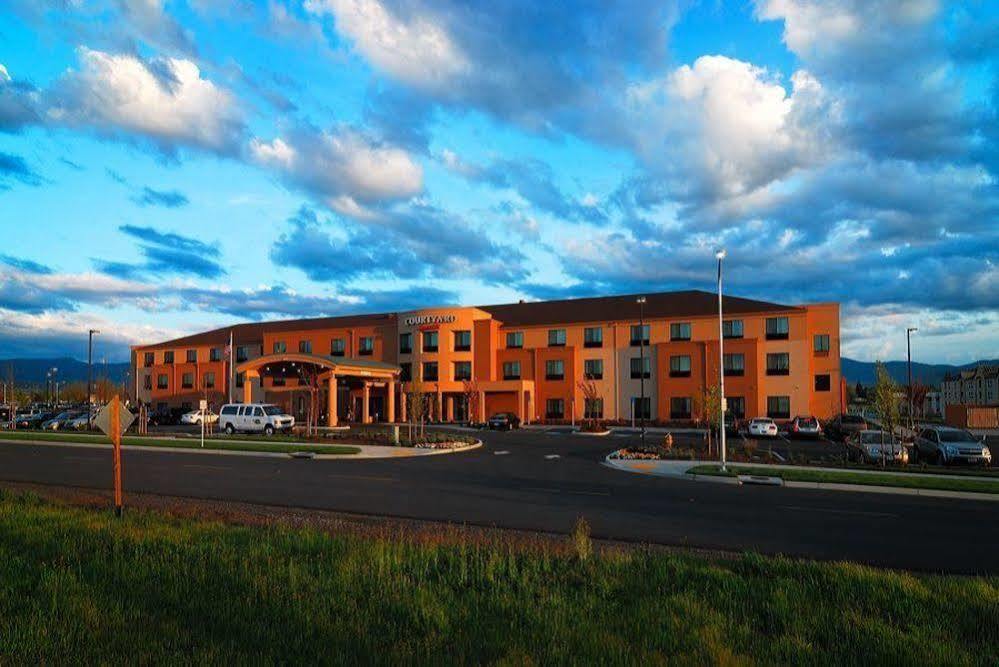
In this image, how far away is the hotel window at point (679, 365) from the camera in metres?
58.3

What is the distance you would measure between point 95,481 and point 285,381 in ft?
155

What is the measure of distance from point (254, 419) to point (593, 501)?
109 ft

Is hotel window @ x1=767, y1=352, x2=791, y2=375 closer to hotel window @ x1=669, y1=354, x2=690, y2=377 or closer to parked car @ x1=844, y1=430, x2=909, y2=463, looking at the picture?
hotel window @ x1=669, y1=354, x2=690, y2=377

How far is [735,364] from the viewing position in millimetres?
57062

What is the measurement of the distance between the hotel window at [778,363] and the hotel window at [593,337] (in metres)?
13.4

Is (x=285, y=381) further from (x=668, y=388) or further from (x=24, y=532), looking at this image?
(x=24, y=532)

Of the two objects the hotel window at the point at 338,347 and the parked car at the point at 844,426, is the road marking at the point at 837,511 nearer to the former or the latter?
the parked car at the point at 844,426

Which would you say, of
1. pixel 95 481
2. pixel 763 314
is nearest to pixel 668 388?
pixel 763 314

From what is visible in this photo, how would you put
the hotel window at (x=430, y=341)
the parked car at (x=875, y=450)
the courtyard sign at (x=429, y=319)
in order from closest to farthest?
the parked car at (x=875, y=450), the courtyard sign at (x=429, y=319), the hotel window at (x=430, y=341)

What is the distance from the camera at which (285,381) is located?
219ft

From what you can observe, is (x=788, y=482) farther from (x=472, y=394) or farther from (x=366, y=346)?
(x=366, y=346)

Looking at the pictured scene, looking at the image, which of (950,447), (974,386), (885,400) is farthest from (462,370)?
(974,386)

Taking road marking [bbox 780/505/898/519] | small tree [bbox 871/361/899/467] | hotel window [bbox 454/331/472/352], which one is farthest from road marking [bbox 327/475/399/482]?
hotel window [bbox 454/331/472/352]

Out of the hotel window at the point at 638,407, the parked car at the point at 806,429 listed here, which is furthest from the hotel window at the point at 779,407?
the parked car at the point at 806,429
